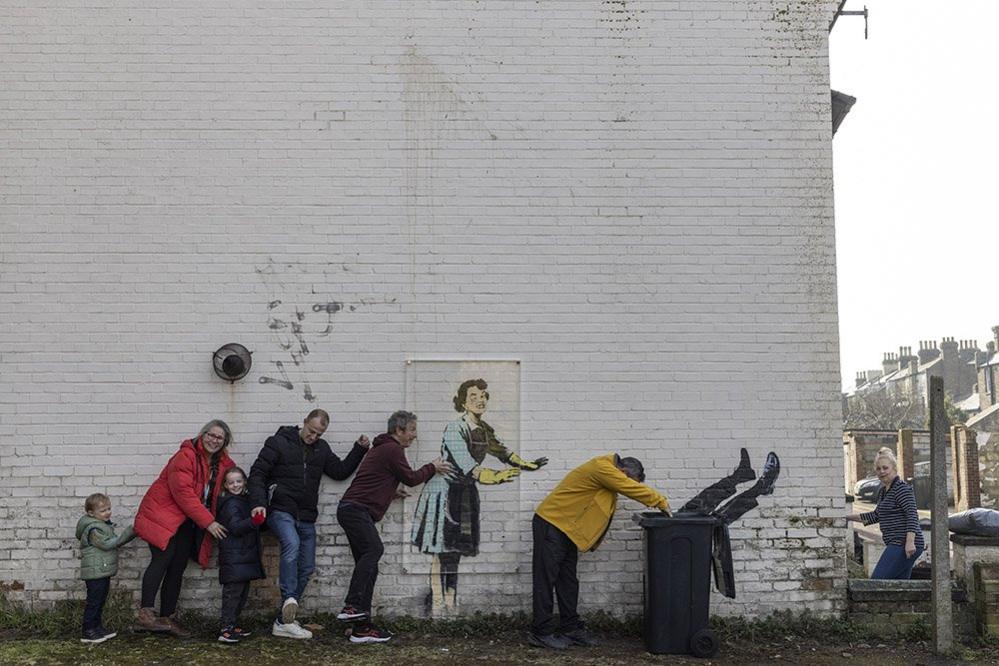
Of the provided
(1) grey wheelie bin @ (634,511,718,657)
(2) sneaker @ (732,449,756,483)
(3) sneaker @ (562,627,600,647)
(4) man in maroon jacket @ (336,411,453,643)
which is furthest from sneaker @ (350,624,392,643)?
(2) sneaker @ (732,449,756,483)

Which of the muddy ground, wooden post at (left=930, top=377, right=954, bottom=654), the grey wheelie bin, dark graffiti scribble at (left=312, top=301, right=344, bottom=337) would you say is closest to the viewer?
the muddy ground

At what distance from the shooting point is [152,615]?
20.8 ft

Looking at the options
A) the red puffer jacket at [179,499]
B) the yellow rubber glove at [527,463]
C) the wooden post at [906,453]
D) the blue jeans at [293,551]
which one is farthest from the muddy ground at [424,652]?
the wooden post at [906,453]

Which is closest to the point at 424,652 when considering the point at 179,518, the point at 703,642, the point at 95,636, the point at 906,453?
the point at 703,642

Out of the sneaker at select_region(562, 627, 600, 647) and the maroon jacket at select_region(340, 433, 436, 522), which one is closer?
the sneaker at select_region(562, 627, 600, 647)

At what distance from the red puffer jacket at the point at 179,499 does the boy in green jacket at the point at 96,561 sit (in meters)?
0.24

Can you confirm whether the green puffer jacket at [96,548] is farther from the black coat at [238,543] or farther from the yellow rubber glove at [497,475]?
the yellow rubber glove at [497,475]

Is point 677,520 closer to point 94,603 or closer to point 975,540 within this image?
point 975,540

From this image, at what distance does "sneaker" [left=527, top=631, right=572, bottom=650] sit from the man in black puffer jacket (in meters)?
1.66

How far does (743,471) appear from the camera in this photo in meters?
6.77

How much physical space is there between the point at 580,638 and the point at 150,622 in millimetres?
3180

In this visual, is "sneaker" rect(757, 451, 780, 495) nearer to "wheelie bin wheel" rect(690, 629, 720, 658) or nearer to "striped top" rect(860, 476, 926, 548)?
"striped top" rect(860, 476, 926, 548)

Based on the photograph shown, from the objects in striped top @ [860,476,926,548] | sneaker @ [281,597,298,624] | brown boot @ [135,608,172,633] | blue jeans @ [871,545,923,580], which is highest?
striped top @ [860,476,926,548]

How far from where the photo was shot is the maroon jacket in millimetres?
6488
